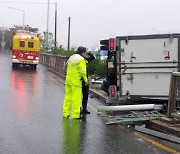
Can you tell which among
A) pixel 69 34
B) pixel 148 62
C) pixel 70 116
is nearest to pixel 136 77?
pixel 148 62

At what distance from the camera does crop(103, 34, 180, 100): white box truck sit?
10141mm

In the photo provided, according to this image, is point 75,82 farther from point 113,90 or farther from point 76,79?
point 113,90

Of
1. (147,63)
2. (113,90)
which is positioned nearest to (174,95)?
(147,63)

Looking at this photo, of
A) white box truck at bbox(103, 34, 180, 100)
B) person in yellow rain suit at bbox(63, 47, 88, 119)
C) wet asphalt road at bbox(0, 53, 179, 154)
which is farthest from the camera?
white box truck at bbox(103, 34, 180, 100)

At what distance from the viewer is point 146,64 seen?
10.3 metres

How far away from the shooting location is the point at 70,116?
9445 millimetres

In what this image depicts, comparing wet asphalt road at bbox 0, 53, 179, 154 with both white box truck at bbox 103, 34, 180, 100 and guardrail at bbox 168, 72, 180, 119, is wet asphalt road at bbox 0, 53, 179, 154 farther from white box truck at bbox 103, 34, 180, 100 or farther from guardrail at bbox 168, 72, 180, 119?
white box truck at bbox 103, 34, 180, 100

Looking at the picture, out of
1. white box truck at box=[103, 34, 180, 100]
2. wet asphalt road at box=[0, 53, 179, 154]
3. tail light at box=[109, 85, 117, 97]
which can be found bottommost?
wet asphalt road at box=[0, 53, 179, 154]

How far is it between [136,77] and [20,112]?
322 centimetres

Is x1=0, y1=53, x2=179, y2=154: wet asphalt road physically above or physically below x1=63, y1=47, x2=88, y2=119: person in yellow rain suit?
below

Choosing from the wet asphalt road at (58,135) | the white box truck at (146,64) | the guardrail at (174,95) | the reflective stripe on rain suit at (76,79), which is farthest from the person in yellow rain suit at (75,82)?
the guardrail at (174,95)

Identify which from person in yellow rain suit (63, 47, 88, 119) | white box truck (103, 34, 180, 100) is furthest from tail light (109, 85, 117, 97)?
person in yellow rain suit (63, 47, 88, 119)

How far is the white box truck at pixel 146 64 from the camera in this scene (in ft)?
33.3

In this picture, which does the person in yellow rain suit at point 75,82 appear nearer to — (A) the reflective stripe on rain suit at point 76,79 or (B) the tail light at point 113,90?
(A) the reflective stripe on rain suit at point 76,79
